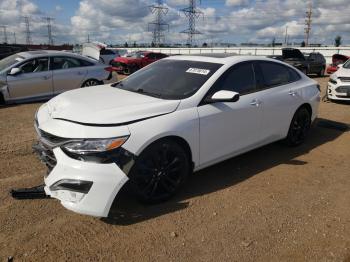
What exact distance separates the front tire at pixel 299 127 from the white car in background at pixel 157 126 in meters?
0.37

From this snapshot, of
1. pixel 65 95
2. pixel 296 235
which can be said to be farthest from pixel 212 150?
pixel 65 95

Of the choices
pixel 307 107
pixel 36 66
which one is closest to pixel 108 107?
pixel 307 107

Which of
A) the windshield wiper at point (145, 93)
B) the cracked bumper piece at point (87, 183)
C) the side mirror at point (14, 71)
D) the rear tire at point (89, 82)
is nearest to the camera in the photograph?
the cracked bumper piece at point (87, 183)

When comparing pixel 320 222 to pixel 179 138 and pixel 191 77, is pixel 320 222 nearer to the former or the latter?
pixel 179 138

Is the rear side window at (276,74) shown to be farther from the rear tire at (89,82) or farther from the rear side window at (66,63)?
the rear side window at (66,63)

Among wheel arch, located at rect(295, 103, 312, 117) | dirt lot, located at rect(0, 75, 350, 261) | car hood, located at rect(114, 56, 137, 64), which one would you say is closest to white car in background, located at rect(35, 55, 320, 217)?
dirt lot, located at rect(0, 75, 350, 261)

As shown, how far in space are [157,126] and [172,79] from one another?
3.73 ft

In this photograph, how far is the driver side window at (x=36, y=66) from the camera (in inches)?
376

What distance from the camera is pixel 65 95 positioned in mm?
4570

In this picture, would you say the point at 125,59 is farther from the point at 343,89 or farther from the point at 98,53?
the point at 343,89

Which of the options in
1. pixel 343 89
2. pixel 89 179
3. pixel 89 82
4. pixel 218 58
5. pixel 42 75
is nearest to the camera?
pixel 89 179

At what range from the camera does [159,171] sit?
389 centimetres

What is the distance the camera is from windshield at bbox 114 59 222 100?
4379 mm

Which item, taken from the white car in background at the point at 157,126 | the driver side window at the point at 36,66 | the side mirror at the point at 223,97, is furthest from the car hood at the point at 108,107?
the driver side window at the point at 36,66
